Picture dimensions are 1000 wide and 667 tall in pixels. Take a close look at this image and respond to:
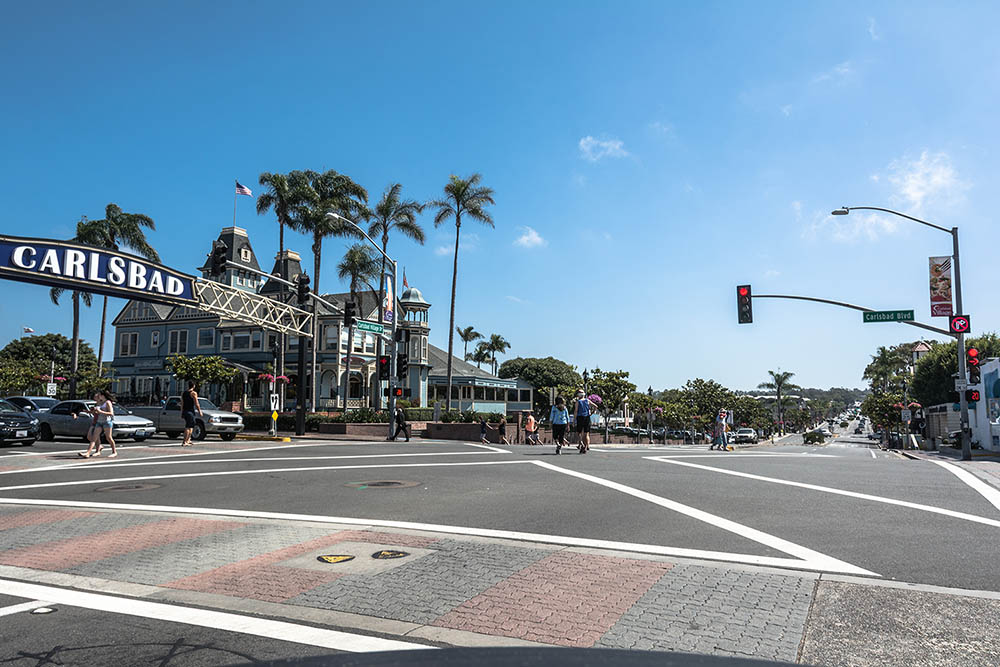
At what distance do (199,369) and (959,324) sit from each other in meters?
40.8

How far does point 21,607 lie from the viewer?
15.9 feet

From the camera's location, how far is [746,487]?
1084cm

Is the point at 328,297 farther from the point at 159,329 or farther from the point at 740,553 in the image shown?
the point at 740,553

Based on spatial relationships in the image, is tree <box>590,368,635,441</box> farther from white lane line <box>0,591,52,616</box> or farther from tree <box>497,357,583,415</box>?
white lane line <box>0,591,52,616</box>

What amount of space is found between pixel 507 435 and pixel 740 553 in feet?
87.1

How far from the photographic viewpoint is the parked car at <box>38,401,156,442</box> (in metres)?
23.8

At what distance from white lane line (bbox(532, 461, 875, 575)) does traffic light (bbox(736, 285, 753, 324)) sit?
54.3 feet

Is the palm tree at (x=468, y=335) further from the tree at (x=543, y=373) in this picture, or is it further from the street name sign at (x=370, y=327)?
the street name sign at (x=370, y=327)

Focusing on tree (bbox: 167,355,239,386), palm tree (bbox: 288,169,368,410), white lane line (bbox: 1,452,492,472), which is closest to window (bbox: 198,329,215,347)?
tree (bbox: 167,355,239,386)

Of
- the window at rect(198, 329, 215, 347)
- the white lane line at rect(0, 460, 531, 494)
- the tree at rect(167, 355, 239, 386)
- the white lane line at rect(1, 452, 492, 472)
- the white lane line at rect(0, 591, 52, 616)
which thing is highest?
the window at rect(198, 329, 215, 347)

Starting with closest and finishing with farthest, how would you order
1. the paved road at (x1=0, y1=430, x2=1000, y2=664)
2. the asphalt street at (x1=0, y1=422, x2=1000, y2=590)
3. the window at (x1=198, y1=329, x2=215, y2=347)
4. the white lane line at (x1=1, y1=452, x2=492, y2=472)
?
1. the paved road at (x1=0, y1=430, x2=1000, y2=664)
2. the asphalt street at (x1=0, y1=422, x2=1000, y2=590)
3. the white lane line at (x1=1, y1=452, x2=492, y2=472)
4. the window at (x1=198, y1=329, x2=215, y2=347)

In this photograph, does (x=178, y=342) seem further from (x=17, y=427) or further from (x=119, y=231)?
(x=17, y=427)

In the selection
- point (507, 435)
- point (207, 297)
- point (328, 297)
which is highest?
point (328, 297)

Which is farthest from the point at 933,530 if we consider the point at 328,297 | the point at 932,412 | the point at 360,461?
the point at 328,297
